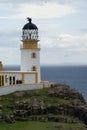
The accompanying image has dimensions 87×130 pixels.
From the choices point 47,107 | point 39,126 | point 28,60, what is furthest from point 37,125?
point 28,60

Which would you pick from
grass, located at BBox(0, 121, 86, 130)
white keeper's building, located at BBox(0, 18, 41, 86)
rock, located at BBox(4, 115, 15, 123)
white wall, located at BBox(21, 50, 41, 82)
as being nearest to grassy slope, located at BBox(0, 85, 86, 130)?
grass, located at BBox(0, 121, 86, 130)

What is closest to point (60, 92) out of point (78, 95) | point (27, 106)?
point (78, 95)

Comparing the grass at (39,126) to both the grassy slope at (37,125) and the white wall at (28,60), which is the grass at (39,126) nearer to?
the grassy slope at (37,125)

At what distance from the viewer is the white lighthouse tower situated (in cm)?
8312

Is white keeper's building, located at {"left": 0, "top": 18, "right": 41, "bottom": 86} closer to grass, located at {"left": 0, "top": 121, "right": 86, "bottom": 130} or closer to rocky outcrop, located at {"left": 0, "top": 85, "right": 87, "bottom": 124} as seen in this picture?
rocky outcrop, located at {"left": 0, "top": 85, "right": 87, "bottom": 124}

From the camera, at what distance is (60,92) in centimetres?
7544

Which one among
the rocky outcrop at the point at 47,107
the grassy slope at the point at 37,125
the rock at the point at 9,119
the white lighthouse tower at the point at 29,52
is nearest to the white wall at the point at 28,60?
the white lighthouse tower at the point at 29,52

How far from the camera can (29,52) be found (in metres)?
83.1

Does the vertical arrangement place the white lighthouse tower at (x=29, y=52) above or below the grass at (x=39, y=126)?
above

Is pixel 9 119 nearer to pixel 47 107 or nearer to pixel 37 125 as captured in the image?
pixel 37 125

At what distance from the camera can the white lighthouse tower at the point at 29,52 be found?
83.1 metres

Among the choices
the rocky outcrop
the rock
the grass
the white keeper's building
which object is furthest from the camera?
the white keeper's building

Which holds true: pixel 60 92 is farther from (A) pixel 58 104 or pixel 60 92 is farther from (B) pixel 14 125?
(B) pixel 14 125

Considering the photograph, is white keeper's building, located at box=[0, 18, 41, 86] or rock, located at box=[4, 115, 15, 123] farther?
white keeper's building, located at box=[0, 18, 41, 86]
